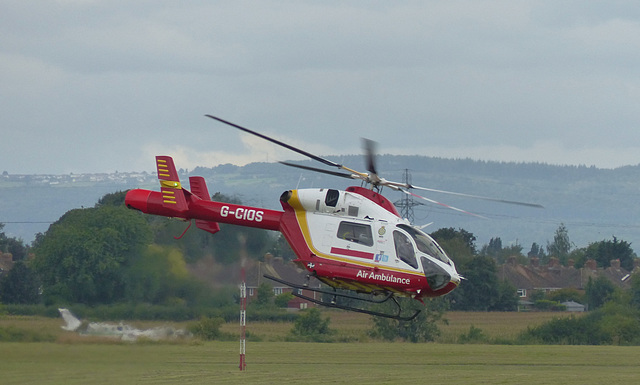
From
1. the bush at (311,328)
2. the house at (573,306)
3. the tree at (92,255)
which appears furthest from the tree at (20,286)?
the house at (573,306)

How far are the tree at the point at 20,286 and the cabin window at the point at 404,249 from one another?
11.4 metres

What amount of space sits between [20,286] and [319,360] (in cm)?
1253

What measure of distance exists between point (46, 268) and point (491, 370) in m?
16.4

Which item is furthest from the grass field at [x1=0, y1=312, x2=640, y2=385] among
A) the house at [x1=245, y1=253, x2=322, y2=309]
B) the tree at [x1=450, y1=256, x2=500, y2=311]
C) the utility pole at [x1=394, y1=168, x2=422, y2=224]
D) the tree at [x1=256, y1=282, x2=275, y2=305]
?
the utility pole at [x1=394, y1=168, x2=422, y2=224]

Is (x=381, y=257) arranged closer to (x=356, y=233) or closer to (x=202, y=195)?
(x=356, y=233)

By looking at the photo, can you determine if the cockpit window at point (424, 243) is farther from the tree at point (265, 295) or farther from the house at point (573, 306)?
the house at point (573, 306)

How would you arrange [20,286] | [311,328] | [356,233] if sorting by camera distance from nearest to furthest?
[356,233]
[20,286]
[311,328]

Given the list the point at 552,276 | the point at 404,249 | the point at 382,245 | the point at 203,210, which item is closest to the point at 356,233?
the point at 382,245

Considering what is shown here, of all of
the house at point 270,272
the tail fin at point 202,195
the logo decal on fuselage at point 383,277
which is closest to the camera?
the logo decal on fuselage at point 383,277

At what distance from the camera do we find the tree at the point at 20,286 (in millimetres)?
34000

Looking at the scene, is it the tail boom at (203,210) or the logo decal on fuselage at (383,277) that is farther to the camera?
the tail boom at (203,210)

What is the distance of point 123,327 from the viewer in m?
28.8

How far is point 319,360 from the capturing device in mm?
43438

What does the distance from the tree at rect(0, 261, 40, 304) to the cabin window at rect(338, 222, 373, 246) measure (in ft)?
33.0
